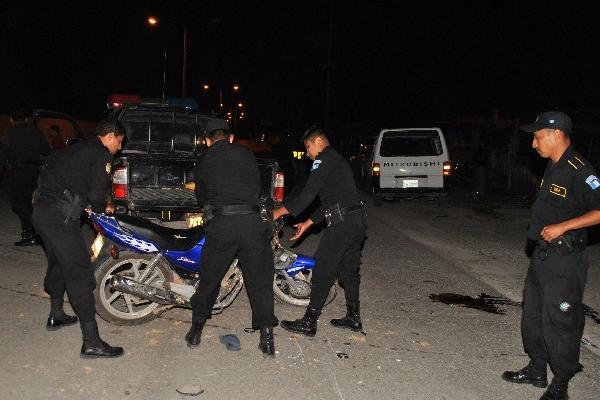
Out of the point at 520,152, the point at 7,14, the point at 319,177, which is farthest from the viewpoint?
the point at 7,14

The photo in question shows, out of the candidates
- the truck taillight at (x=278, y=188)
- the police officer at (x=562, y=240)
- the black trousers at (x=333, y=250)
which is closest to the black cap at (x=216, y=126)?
the black trousers at (x=333, y=250)

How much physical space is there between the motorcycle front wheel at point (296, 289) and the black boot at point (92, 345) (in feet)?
6.53

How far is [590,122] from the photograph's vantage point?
1689cm

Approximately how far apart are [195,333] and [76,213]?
4.64 feet

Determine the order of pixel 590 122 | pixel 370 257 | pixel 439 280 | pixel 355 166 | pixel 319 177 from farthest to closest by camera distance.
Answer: pixel 355 166
pixel 590 122
pixel 370 257
pixel 439 280
pixel 319 177

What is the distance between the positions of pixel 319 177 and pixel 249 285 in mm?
1152

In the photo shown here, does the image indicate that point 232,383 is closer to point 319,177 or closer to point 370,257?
point 319,177

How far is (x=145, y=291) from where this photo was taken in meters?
5.60

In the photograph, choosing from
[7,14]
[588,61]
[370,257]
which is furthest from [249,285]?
[7,14]

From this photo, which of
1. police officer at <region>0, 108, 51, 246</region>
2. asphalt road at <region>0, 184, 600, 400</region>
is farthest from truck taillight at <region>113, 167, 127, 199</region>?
police officer at <region>0, 108, 51, 246</region>

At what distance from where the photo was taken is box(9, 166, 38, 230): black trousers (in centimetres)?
906

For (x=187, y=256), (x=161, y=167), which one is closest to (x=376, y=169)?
(x=161, y=167)

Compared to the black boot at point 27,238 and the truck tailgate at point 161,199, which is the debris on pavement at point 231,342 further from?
the black boot at point 27,238

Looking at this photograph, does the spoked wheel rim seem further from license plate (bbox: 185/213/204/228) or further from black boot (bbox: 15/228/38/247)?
black boot (bbox: 15/228/38/247)
